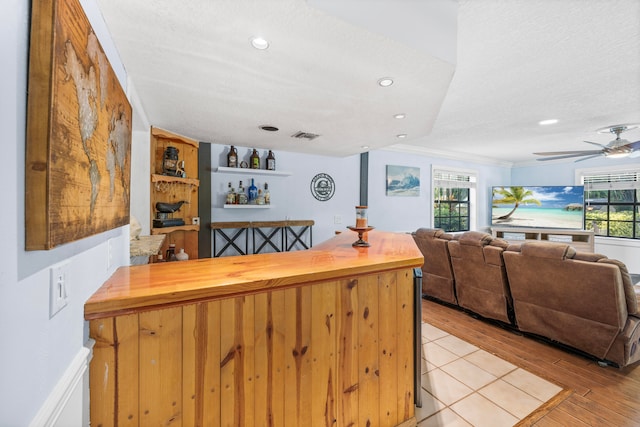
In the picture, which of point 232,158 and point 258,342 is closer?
point 258,342

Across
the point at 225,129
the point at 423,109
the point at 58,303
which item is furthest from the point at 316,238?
the point at 58,303

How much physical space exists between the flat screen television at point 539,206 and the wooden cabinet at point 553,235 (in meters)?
0.12

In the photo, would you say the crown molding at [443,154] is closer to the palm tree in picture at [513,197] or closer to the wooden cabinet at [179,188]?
the palm tree in picture at [513,197]

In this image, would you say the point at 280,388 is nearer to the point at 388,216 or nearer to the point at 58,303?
the point at 58,303

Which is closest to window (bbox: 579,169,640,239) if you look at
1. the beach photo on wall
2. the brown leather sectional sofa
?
the beach photo on wall

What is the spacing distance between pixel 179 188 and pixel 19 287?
2845mm

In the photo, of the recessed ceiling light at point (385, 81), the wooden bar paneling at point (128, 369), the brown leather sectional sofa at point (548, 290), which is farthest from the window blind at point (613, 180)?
the wooden bar paneling at point (128, 369)

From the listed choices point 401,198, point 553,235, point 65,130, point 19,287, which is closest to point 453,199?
point 401,198

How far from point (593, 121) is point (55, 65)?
16.3ft

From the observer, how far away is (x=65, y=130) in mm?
692

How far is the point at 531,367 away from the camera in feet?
7.59

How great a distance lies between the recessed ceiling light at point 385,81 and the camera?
1744 mm

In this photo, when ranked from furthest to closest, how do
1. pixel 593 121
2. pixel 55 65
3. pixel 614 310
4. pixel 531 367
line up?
pixel 593 121 → pixel 531 367 → pixel 614 310 → pixel 55 65

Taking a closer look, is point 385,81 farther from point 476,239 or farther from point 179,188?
point 179,188
